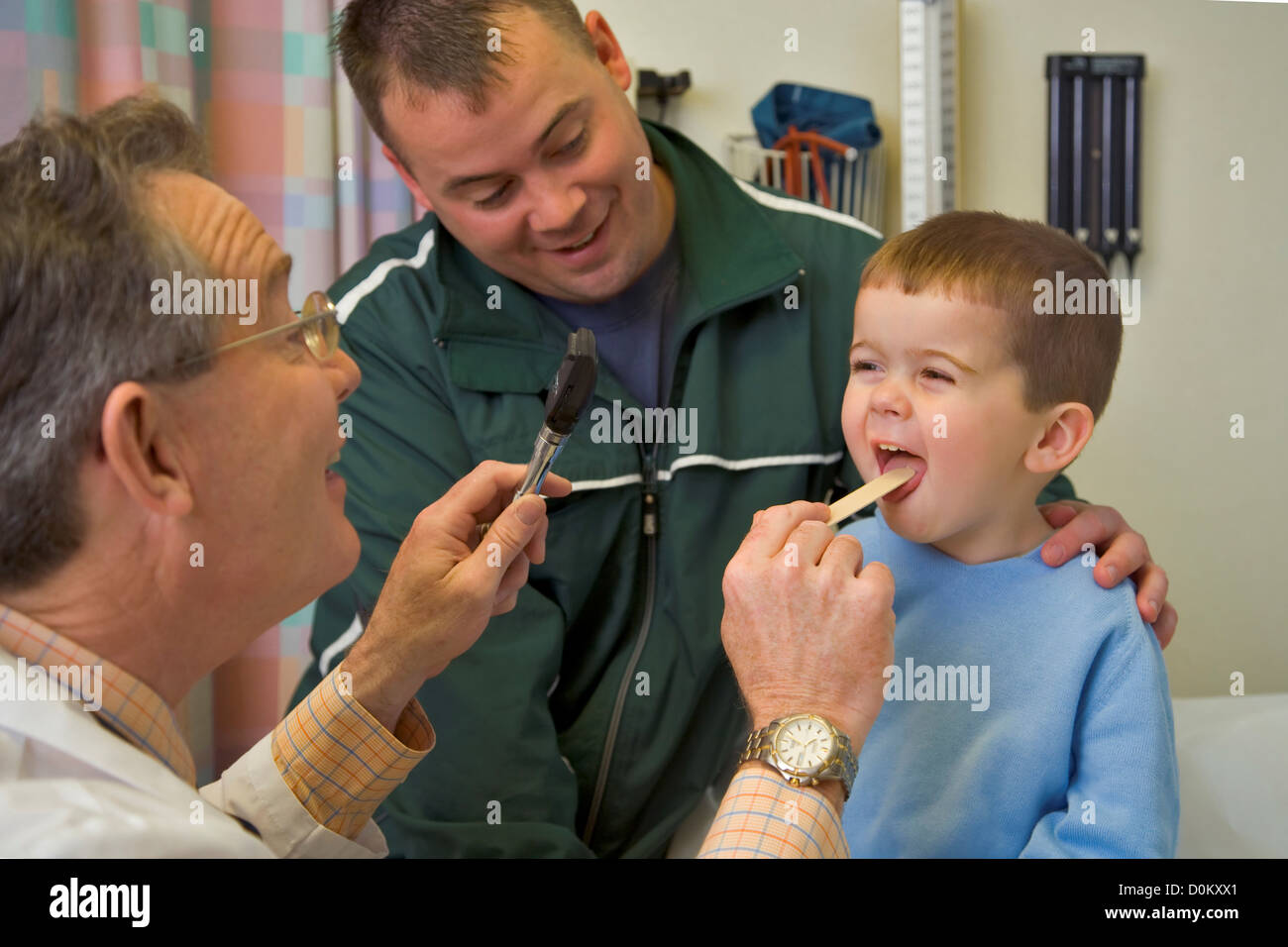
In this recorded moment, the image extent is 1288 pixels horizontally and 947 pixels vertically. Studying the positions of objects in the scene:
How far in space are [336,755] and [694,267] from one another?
0.67 meters

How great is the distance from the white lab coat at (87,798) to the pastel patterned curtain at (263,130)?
0.98 meters

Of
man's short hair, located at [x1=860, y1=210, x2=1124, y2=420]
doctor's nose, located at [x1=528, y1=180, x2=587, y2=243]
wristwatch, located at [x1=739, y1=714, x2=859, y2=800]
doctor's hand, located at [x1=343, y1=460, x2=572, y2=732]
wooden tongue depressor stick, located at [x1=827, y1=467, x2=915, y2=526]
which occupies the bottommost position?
wristwatch, located at [x1=739, y1=714, x2=859, y2=800]

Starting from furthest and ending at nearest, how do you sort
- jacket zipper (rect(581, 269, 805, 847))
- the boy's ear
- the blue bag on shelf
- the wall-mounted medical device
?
the blue bag on shelf < the wall-mounted medical device < jacket zipper (rect(581, 269, 805, 847)) < the boy's ear

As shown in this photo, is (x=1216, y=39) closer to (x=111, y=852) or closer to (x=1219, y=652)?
(x=1219, y=652)

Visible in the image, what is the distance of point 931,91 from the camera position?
1.47m

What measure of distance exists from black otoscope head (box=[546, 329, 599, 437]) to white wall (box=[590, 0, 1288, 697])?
82cm

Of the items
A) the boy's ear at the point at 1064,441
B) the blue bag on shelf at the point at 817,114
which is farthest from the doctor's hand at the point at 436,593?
the blue bag on shelf at the point at 817,114

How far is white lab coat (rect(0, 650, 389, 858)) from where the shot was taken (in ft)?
2.00

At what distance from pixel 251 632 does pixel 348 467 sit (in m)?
0.45

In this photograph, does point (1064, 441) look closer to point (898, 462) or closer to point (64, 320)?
point (898, 462)

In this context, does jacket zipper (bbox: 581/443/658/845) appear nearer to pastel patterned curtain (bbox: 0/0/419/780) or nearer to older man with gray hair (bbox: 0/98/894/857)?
older man with gray hair (bbox: 0/98/894/857)

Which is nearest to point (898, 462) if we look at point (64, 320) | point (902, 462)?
point (902, 462)

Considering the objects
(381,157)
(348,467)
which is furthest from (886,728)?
(381,157)

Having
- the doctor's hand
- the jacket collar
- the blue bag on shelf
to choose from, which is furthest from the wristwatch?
the blue bag on shelf
